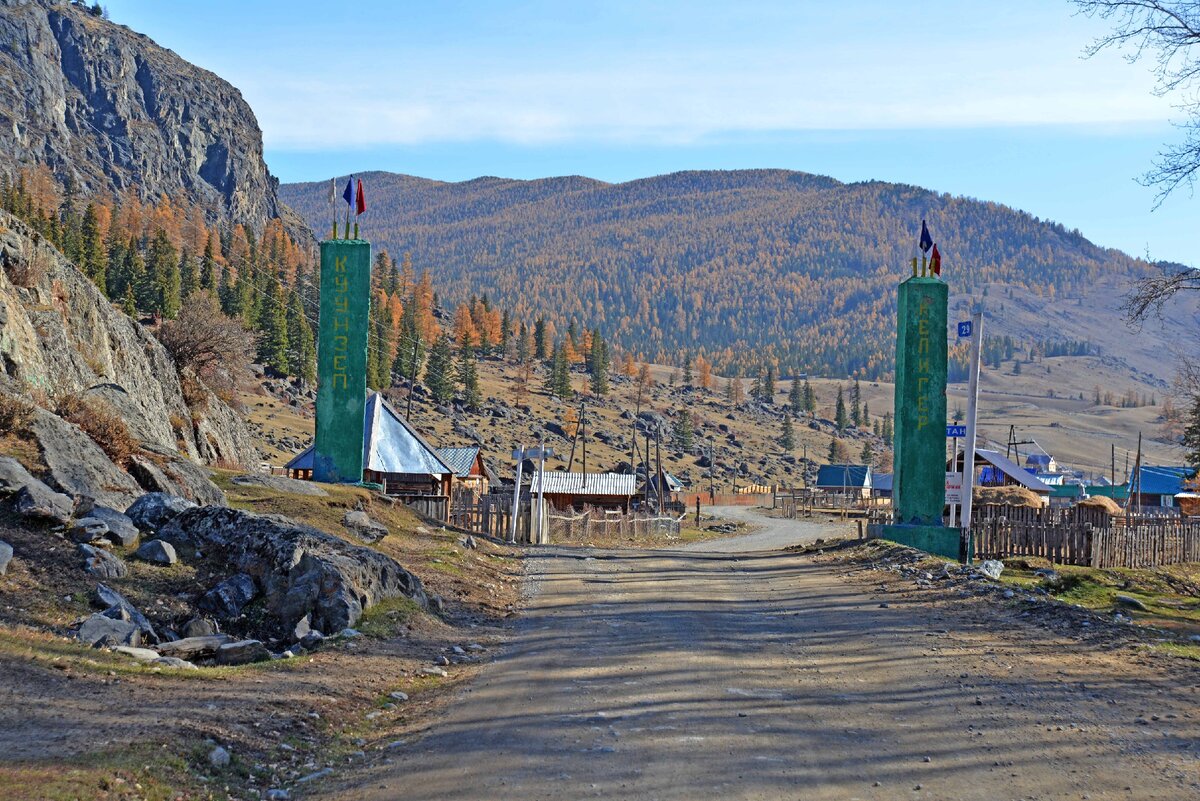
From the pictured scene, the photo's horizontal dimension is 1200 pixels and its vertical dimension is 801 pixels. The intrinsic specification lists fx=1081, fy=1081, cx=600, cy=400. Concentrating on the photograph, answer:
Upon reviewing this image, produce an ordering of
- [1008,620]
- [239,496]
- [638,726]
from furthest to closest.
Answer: [239,496], [1008,620], [638,726]

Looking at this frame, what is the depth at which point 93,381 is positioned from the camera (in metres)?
29.5

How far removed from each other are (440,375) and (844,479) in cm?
4742

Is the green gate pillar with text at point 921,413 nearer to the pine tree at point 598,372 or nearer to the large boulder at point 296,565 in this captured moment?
the large boulder at point 296,565

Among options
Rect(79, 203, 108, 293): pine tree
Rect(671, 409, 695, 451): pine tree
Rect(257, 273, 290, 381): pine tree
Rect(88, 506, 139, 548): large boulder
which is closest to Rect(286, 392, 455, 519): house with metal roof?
Rect(88, 506, 139, 548): large boulder

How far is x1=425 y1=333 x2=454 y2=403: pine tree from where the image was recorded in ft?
414

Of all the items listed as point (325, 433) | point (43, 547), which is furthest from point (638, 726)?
point (325, 433)

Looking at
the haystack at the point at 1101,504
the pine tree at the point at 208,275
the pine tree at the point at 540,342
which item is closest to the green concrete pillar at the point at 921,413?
the haystack at the point at 1101,504

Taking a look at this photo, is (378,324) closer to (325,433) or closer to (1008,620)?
(325,433)

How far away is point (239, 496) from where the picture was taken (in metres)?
22.8

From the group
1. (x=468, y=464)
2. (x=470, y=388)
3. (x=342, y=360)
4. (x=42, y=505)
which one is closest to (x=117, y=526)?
(x=42, y=505)

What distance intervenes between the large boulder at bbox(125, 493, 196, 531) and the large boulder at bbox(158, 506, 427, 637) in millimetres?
203

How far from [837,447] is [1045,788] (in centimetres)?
15509

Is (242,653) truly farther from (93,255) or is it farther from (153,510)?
(93,255)

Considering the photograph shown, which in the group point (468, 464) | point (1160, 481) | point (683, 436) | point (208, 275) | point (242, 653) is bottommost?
point (683, 436)
